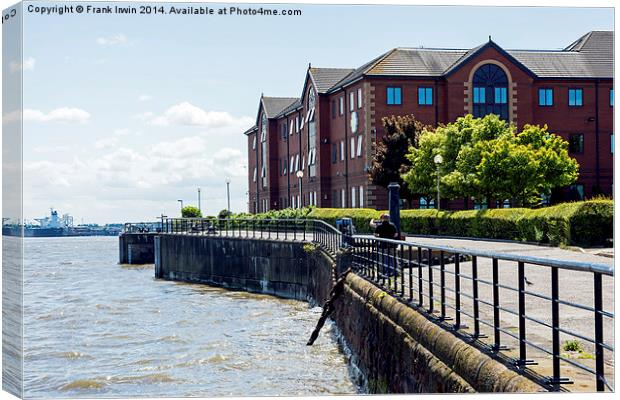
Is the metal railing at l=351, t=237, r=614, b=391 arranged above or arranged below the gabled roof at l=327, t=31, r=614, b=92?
below

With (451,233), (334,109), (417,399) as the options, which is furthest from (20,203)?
(334,109)

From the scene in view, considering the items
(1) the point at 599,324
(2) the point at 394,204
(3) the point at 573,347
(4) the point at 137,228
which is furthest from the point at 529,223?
(4) the point at 137,228

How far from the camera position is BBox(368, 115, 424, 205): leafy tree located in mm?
53969

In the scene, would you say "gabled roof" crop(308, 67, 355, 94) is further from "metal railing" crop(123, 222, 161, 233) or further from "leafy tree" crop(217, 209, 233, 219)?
"metal railing" crop(123, 222, 161, 233)

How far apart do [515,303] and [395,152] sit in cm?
3967

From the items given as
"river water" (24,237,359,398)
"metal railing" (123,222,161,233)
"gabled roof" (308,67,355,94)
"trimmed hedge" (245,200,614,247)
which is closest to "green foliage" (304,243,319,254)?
"river water" (24,237,359,398)

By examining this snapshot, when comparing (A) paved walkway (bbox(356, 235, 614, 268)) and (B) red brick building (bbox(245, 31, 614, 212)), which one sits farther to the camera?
(B) red brick building (bbox(245, 31, 614, 212))

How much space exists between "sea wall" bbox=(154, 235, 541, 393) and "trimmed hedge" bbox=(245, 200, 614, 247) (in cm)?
656

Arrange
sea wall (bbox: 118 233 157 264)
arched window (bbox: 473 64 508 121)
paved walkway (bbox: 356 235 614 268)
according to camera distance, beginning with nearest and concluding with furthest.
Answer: paved walkway (bbox: 356 235 614 268)
arched window (bbox: 473 64 508 121)
sea wall (bbox: 118 233 157 264)

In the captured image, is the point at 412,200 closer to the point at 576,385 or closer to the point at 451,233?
the point at 451,233

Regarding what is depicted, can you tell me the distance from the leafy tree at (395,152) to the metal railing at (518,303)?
2927 cm

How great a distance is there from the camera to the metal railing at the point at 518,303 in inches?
289

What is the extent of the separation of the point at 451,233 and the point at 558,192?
46.9 feet

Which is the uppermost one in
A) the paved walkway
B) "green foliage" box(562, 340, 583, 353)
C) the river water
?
the paved walkway
